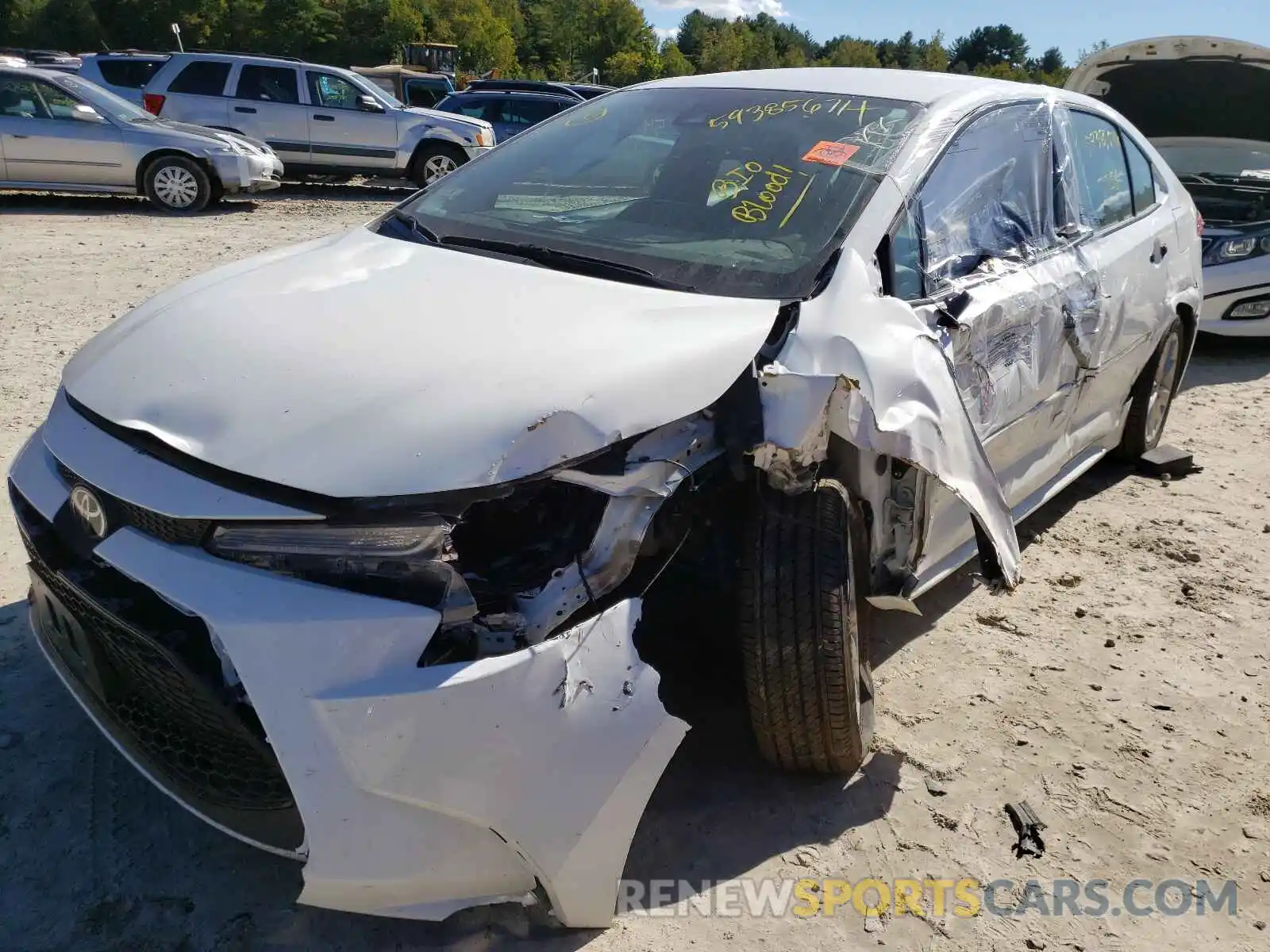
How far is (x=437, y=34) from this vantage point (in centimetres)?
5881

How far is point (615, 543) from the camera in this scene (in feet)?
6.63

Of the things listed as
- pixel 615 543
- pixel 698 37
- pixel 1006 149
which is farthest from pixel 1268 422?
pixel 698 37

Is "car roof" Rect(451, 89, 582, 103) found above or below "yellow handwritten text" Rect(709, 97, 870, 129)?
below

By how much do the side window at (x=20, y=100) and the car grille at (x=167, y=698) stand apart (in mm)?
10086

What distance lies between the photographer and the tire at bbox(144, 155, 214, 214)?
10789mm

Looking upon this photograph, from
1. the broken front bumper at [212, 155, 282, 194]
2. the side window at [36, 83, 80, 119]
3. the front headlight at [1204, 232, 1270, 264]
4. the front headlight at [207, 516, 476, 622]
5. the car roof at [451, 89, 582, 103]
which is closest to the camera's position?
the front headlight at [207, 516, 476, 622]

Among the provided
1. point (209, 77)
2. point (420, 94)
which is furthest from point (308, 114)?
point (420, 94)

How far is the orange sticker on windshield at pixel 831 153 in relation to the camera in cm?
283

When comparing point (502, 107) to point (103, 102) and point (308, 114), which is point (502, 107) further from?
point (103, 102)

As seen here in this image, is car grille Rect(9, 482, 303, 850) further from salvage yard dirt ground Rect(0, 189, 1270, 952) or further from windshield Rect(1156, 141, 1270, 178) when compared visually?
windshield Rect(1156, 141, 1270, 178)

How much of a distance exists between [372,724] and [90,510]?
2.71ft

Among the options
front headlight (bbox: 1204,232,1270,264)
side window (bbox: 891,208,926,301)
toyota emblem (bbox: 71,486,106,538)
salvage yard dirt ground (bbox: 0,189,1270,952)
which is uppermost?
side window (bbox: 891,208,926,301)

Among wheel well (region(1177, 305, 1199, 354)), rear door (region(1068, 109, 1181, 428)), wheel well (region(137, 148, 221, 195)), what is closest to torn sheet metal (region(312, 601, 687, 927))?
rear door (region(1068, 109, 1181, 428))

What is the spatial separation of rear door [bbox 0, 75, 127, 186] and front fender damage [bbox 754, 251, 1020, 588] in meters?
10.4
